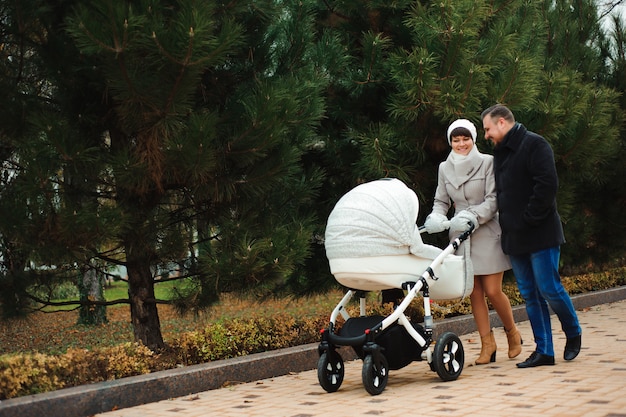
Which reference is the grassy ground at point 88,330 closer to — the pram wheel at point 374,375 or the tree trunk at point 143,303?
the tree trunk at point 143,303

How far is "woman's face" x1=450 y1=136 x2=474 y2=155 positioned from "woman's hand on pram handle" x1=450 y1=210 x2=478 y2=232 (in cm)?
50

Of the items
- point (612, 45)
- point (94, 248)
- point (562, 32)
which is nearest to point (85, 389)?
point (94, 248)

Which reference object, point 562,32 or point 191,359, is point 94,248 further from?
point 562,32

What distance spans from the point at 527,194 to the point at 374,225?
4.19ft

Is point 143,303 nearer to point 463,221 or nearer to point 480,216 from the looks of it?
point 463,221

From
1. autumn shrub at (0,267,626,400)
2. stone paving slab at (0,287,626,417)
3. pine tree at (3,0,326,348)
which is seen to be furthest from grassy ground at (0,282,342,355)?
pine tree at (3,0,326,348)

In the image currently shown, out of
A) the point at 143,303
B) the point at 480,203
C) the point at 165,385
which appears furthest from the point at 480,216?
the point at 143,303

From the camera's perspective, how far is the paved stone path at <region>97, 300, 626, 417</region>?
4418 mm

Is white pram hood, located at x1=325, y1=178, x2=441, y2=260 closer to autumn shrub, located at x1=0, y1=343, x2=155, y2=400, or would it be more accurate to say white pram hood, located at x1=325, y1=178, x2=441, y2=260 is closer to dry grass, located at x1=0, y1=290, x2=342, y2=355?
autumn shrub, located at x1=0, y1=343, x2=155, y2=400

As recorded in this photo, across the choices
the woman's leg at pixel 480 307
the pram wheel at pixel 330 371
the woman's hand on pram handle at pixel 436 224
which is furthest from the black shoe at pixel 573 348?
the pram wheel at pixel 330 371

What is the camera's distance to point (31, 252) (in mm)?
5453

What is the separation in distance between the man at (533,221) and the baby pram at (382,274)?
64 centimetres

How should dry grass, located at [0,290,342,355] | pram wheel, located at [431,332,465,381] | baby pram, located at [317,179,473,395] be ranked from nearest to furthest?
baby pram, located at [317,179,473,395]
pram wheel, located at [431,332,465,381]
dry grass, located at [0,290,342,355]

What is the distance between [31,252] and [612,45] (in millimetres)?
9740
